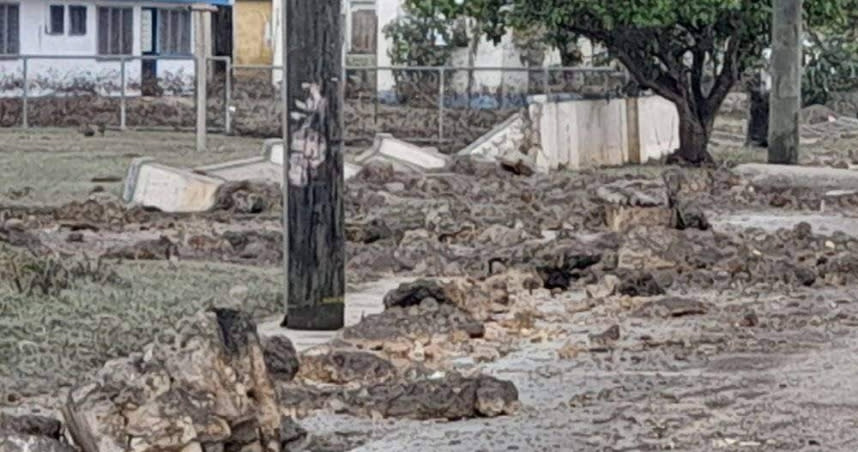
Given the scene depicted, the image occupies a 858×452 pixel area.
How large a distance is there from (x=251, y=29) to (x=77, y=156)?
1072 inches

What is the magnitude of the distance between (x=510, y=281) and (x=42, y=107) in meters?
28.0

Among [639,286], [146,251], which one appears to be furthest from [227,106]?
[639,286]

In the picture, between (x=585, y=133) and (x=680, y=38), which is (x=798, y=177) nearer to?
(x=585, y=133)

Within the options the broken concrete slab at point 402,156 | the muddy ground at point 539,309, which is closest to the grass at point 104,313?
the muddy ground at point 539,309

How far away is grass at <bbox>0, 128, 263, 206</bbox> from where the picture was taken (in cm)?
2658

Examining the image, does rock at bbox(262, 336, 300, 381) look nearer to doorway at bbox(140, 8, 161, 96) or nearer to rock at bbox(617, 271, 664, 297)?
rock at bbox(617, 271, 664, 297)

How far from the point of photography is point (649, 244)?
1886 cm

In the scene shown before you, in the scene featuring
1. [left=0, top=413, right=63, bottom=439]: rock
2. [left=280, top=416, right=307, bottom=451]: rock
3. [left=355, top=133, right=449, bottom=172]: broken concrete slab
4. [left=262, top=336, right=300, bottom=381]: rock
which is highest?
[left=355, top=133, right=449, bottom=172]: broken concrete slab

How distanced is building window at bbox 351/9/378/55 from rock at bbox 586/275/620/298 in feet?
123

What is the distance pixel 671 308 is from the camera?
51.6ft

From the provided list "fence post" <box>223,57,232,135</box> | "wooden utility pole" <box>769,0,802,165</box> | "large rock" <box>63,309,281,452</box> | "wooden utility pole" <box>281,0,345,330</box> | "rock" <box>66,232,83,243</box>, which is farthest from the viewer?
"fence post" <box>223,57,232,135</box>

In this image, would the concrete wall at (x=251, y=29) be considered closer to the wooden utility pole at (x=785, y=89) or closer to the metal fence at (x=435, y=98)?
the metal fence at (x=435, y=98)

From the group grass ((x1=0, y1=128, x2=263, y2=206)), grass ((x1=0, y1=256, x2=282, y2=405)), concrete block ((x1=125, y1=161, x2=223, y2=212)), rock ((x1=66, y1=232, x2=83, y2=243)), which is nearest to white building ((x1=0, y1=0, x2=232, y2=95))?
grass ((x1=0, y1=128, x2=263, y2=206))

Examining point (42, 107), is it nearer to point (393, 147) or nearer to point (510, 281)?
point (393, 147)
